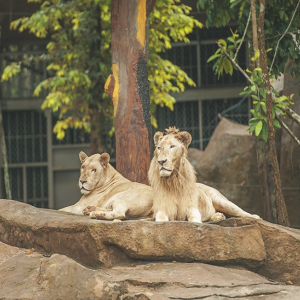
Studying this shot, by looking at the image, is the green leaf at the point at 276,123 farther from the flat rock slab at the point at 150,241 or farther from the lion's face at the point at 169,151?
the flat rock slab at the point at 150,241

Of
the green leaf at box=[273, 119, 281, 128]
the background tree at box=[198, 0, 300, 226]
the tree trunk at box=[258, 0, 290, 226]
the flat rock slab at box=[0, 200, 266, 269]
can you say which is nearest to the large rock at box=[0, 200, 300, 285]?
the flat rock slab at box=[0, 200, 266, 269]

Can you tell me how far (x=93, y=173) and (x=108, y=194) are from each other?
0.39 meters

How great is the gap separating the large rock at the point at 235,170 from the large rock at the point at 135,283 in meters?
7.27

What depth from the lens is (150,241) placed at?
684cm

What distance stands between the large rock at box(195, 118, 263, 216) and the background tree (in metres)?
1.82

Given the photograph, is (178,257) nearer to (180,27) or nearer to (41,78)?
(180,27)

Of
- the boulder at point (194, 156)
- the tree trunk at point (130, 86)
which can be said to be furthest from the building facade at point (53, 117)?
the tree trunk at point (130, 86)

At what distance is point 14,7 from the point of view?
17.7 m

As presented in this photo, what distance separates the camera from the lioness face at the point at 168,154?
7301 mm

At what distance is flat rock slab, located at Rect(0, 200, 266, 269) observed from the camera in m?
6.84

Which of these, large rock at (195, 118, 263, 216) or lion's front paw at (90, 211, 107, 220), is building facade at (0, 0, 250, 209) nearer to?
large rock at (195, 118, 263, 216)

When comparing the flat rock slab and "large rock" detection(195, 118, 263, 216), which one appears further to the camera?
"large rock" detection(195, 118, 263, 216)

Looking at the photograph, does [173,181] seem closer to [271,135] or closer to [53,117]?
[271,135]

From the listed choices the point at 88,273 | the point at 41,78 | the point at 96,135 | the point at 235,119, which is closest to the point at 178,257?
the point at 88,273
